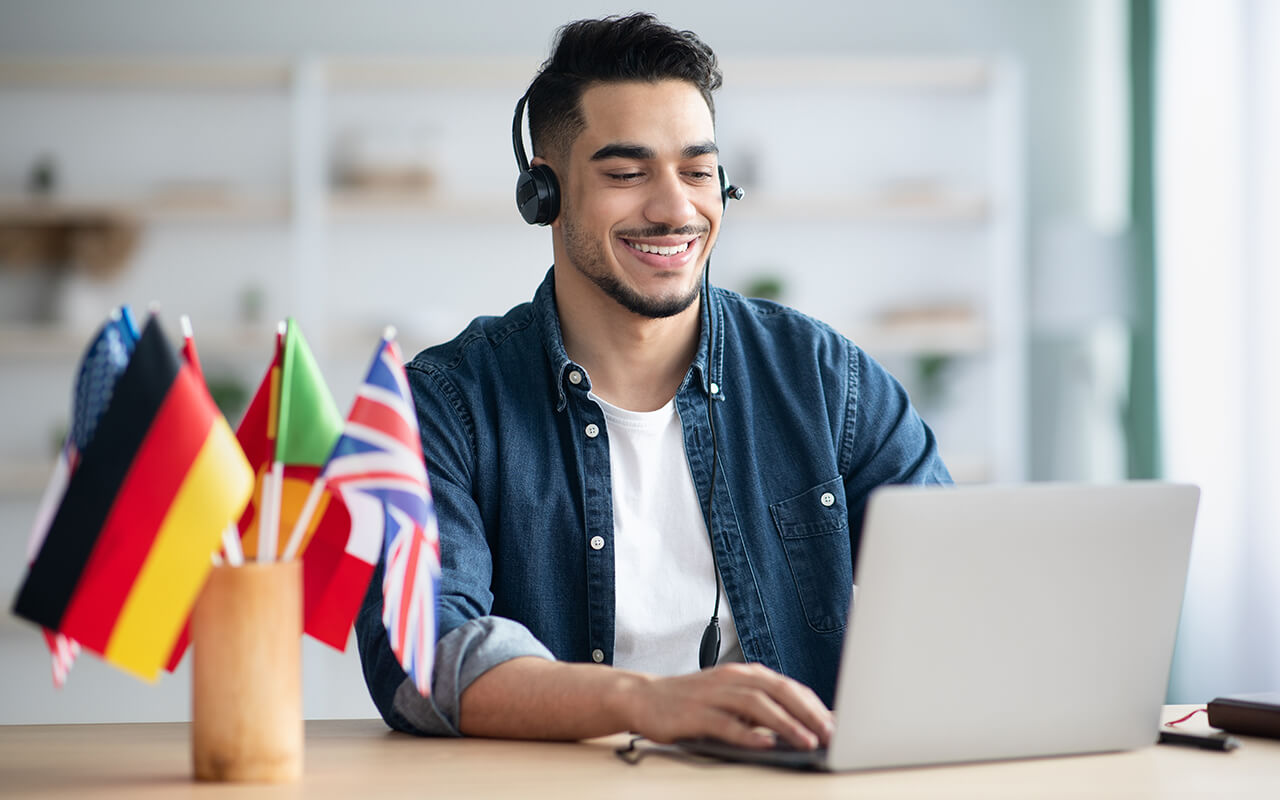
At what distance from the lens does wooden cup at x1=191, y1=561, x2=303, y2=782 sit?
0.98 m

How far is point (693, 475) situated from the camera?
5.52 ft

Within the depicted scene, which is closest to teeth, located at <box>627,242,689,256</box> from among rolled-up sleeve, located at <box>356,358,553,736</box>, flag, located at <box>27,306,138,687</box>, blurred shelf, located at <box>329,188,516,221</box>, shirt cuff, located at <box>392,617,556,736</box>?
rolled-up sleeve, located at <box>356,358,553,736</box>

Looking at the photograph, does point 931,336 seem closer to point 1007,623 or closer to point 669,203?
point 669,203

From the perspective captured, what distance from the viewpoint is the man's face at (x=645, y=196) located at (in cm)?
177

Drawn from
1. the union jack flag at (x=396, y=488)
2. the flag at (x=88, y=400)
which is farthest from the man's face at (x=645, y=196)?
the flag at (x=88, y=400)

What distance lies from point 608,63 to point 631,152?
15cm

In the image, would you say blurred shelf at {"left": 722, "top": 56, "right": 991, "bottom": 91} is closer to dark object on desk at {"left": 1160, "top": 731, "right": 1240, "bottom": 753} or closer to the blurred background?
the blurred background

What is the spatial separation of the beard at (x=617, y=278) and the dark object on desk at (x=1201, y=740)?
2.83ft

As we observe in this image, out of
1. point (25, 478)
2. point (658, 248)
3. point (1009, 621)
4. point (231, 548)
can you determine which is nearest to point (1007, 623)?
point (1009, 621)

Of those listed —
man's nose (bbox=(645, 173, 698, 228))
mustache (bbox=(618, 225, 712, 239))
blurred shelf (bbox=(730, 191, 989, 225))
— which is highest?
blurred shelf (bbox=(730, 191, 989, 225))

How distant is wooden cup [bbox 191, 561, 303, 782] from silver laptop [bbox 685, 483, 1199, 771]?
13.6 inches

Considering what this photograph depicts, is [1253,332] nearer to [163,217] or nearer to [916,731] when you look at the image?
[916,731]

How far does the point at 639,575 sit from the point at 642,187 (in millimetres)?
545

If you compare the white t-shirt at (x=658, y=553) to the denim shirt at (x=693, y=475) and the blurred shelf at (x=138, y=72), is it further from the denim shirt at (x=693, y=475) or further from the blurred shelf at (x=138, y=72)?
the blurred shelf at (x=138, y=72)
